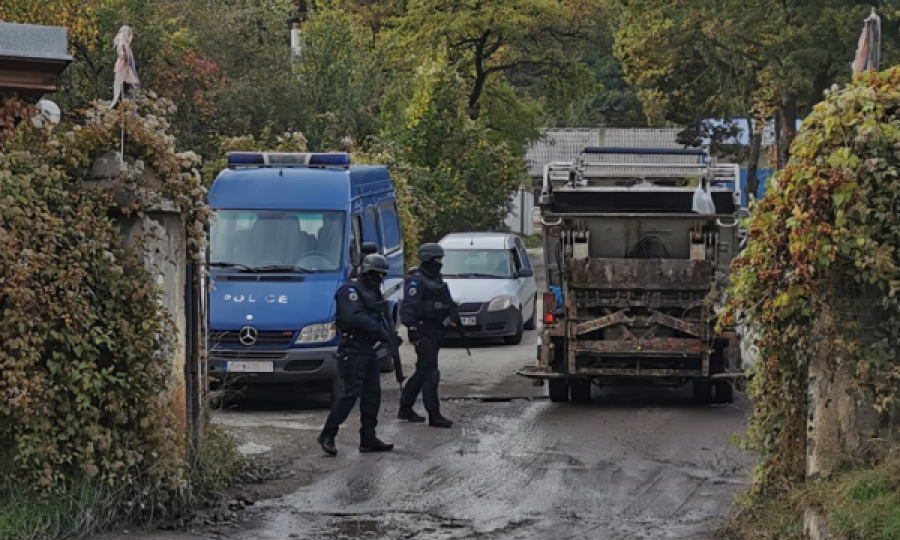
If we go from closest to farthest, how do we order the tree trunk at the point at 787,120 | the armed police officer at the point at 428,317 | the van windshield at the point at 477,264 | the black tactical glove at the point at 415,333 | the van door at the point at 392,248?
the armed police officer at the point at 428,317, the black tactical glove at the point at 415,333, the van door at the point at 392,248, the van windshield at the point at 477,264, the tree trunk at the point at 787,120

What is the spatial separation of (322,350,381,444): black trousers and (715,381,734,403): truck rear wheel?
4241 millimetres

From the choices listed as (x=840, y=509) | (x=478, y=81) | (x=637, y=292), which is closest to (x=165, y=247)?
(x=840, y=509)

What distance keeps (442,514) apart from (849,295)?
3.24m

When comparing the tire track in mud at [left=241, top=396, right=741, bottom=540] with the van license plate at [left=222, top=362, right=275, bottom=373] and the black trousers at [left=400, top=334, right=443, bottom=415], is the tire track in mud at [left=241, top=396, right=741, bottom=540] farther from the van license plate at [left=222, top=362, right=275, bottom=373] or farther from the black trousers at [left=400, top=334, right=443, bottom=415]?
the van license plate at [left=222, top=362, right=275, bottom=373]

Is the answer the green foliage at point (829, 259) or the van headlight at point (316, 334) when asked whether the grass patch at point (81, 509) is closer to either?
the green foliage at point (829, 259)

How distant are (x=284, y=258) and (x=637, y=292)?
3845 mm

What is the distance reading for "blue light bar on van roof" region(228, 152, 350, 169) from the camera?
16.1 meters

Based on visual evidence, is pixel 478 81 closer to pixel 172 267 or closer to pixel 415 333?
pixel 415 333

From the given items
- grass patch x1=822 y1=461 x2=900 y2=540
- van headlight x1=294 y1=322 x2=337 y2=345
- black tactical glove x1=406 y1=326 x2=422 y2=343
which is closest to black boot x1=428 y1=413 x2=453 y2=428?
black tactical glove x1=406 y1=326 x2=422 y2=343

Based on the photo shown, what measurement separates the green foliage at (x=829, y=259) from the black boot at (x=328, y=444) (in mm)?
4415

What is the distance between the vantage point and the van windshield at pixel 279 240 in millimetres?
15000

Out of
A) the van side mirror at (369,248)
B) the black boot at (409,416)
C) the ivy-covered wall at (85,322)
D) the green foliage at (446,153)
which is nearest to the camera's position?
the ivy-covered wall at (85,322)

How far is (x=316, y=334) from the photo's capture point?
46.3 feet

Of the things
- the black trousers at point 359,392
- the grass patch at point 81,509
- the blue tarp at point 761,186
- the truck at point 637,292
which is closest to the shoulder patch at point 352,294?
the black trousers at point 359,392
